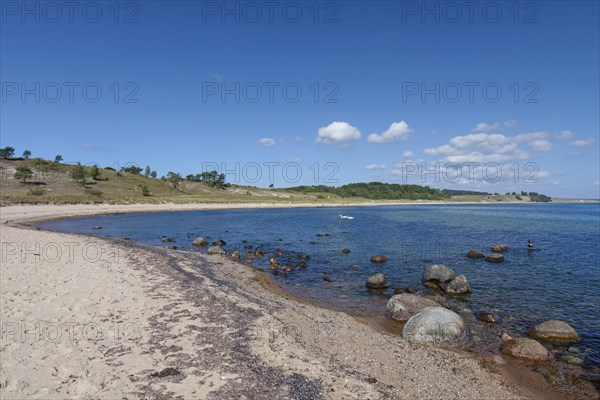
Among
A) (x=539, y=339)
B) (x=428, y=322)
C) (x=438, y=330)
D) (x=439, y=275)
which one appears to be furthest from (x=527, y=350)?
(x=439, y=275)

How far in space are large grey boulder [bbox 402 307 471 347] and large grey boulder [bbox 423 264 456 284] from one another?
851 centimetres

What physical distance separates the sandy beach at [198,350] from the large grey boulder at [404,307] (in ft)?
7.02

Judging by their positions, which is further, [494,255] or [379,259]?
[494,255]

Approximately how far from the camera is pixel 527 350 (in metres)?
11.7

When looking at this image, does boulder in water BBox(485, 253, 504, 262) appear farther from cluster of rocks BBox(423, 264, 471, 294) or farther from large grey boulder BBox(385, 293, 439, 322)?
large grey boulder BBox(385, 293, 439, 322)

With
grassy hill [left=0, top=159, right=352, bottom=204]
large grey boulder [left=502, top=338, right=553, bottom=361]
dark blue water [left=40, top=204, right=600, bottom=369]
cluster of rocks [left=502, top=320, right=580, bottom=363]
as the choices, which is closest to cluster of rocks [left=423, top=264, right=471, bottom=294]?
dark blue water [left=40, top=204, right=600, bottom=369]

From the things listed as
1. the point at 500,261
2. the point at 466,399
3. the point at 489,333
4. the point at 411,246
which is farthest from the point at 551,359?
the point at 411,246

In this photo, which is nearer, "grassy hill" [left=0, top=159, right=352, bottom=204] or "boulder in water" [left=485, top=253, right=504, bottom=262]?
"boulder in water" [left=485, top=253, right=504, bottom=262]

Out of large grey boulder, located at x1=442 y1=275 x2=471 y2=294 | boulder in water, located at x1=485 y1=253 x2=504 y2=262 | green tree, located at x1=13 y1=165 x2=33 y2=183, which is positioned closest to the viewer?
large grey boulder, located at x1=442 y1=275 x2=471 y2=294

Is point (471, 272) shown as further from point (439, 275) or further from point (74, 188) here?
point (74, 188)

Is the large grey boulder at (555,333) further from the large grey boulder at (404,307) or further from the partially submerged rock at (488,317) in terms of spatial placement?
the large grey boulder at (404,307)

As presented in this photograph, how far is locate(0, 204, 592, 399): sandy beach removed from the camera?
25.7 ft

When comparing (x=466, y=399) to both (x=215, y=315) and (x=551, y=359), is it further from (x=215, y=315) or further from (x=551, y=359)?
(x=215, y=315)

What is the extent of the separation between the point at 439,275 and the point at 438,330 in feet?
31.6
